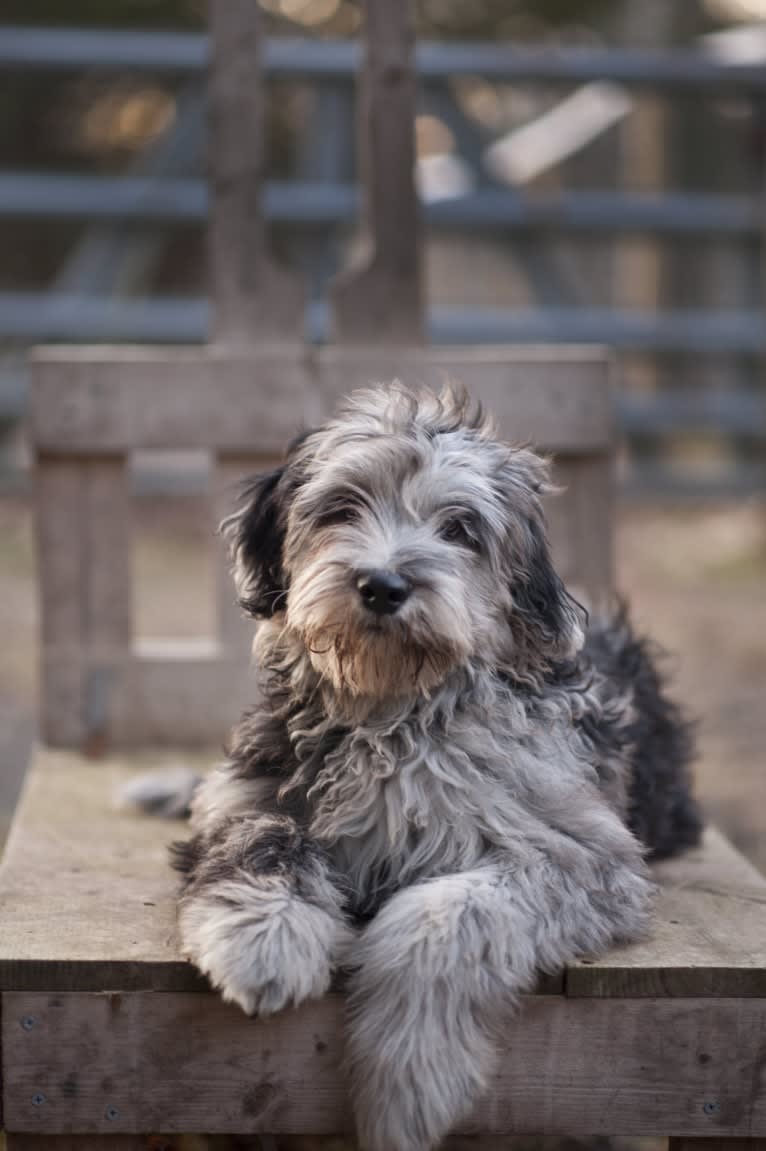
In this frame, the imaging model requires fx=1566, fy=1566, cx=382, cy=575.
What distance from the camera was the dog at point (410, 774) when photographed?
2.96 m

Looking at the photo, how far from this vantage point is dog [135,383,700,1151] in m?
2.96

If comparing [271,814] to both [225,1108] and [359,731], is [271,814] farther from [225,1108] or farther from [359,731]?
[225,1108]

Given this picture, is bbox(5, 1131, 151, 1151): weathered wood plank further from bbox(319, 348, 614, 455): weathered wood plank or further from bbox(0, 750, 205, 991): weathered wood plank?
bbox(319, 348, 614, 455): weathered wood plank

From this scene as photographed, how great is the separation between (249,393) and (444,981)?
2.64 meters

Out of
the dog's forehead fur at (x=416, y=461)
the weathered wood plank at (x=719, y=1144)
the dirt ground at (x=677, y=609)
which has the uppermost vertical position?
the dog's forehead fur at (x=416, y=461)

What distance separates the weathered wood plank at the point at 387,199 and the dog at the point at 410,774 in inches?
67.0

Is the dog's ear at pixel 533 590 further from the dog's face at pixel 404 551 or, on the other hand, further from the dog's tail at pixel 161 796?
the dog's tail at pixel 161 796

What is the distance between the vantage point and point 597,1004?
10.5 feet

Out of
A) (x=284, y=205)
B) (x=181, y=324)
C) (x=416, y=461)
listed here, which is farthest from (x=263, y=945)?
(x=181, y=324)

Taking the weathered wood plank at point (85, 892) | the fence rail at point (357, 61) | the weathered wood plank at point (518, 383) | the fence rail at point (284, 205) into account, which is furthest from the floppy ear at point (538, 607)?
the fence rail at point (284, 205)

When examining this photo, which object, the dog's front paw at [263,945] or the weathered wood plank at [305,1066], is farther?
the weathered wood plank at [305,1066]

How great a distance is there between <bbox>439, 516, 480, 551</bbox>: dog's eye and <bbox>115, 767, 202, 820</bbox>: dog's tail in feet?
4.68

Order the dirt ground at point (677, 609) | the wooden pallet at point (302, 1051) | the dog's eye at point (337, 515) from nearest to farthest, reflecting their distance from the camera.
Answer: the wooden pallet at point (302, 1051) < the dog's eye at point (337, 515) < the dirt ground at point (677, 609)

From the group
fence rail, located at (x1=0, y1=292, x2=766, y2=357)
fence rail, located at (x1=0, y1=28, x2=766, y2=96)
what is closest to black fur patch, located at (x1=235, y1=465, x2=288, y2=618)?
fence rail, located at (x1=0, y1=28, x2=766, y2=96)
